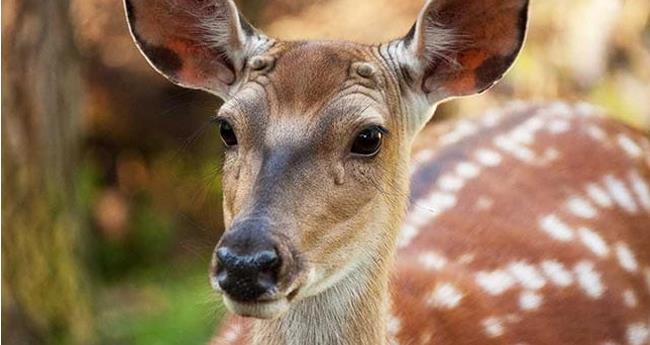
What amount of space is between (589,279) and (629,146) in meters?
0.80

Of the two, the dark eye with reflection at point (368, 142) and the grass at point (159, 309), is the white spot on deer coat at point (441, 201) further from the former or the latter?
the grass at point (159, 309)

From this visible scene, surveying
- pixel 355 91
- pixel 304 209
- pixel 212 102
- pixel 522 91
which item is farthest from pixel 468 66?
pixel 522 91

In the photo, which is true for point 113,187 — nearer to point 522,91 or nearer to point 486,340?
point 522,91

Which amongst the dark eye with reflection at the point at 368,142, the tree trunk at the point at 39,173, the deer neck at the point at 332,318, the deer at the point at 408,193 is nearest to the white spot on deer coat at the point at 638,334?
the deer at the point at 408,193

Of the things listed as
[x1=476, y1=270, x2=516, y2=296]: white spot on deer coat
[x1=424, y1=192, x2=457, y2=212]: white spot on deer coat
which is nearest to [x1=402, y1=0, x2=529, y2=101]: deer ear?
[x1=476, y1=270, x2=516, y2=296]: white spot on deer coat

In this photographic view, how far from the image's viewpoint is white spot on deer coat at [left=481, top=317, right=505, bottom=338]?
16.4ft

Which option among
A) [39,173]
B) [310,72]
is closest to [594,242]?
[310,72]

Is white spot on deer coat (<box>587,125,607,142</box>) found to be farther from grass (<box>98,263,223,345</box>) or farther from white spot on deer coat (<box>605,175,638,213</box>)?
grass (<box>98,263,223,345</box>)

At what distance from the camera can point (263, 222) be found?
3684mm

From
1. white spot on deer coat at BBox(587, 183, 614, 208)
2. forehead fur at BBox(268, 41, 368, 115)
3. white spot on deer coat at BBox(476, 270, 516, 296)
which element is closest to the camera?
forehead fur at BBox(268, 41, 368, 115)

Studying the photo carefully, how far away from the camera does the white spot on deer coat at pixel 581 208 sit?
5.64 m

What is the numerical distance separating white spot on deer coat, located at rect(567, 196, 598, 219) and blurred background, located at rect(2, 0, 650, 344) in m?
1.68

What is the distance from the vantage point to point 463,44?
4.41 meters

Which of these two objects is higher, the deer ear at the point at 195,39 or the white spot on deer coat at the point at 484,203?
the deer ear at the point at 195,39
